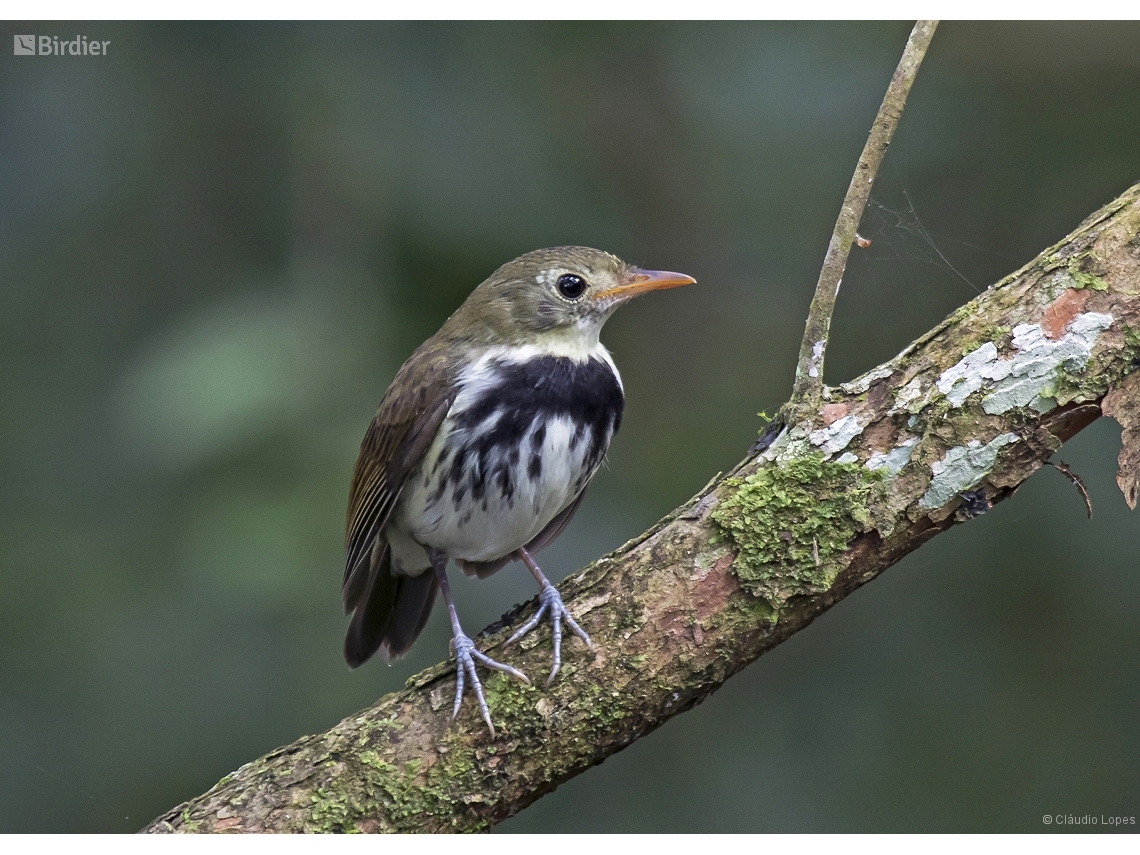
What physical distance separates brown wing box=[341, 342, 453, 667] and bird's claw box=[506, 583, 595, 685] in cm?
62

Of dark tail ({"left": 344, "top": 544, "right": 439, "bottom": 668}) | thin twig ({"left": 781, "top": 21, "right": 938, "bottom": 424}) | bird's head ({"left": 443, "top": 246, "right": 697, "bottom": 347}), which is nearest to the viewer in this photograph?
thin twig ({"left": 781, "top": 21, "right": 938, "bottom": 424})

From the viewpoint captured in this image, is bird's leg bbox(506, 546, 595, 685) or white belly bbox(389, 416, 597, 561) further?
white belly bbox(389, 416, 597, 561)

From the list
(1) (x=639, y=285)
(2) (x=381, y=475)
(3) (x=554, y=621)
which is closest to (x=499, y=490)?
(2) (x=381, y=475)

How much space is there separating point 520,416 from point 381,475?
46cm

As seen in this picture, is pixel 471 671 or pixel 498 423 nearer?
pixel 471 671

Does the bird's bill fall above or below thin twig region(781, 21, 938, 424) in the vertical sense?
above

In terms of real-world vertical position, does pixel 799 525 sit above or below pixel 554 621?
below

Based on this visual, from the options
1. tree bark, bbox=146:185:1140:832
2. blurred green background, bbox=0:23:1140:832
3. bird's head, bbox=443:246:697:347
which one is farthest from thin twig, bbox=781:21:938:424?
blurred green background, bbox=0:23:1140:832

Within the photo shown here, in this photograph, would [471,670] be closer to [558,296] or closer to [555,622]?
[555,622]

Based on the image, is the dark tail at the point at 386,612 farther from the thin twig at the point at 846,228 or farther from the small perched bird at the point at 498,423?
the thin twig at the point at 846,228

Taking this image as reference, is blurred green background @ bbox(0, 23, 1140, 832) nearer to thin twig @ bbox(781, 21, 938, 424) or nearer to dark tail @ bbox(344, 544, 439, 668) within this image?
dark tail @ bbox(344, 544, 439, 668)

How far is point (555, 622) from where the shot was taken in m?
2.93

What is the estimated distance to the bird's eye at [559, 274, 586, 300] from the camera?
355 centimetres

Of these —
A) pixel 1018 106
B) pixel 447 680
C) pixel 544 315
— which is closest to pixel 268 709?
pixel 447 680
